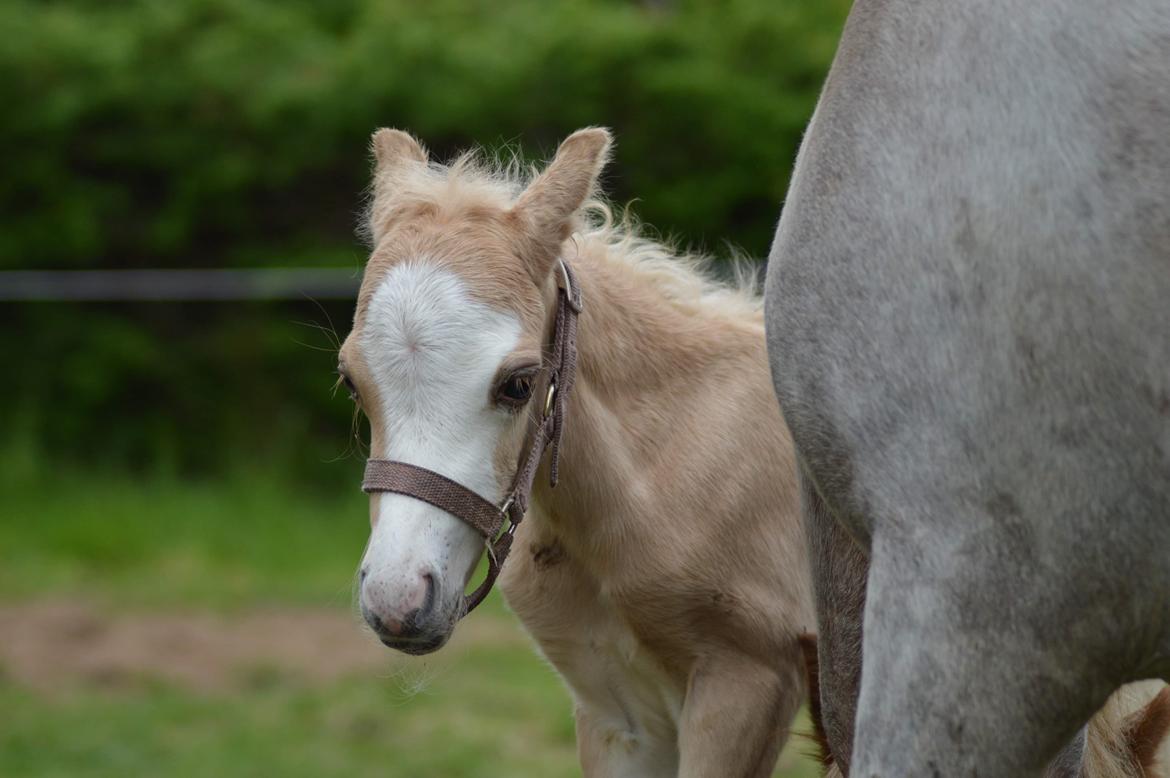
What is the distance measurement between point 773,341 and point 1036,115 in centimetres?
40

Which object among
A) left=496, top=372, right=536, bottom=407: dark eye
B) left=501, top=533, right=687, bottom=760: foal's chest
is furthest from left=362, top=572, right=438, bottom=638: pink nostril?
left=501, top=533, right=687, bottom=760: foal's chest

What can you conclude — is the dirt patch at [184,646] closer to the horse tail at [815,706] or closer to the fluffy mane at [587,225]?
the fluffy mane at [587,225]

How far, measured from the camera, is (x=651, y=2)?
10031mm

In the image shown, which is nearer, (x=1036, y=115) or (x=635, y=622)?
(x=1036, y=115)

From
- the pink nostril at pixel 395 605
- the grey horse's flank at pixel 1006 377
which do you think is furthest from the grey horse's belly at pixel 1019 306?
the pink nostril at pixel 395 605

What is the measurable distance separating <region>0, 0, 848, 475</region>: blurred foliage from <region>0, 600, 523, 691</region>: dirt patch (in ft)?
4.88

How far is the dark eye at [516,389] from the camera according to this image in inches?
97.3

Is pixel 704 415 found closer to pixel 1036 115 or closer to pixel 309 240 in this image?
pixel 1036 115

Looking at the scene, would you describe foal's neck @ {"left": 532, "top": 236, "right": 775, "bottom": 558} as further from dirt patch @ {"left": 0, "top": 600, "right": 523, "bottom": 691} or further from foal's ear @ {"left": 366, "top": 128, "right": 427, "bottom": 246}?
dirt patch @ {"left": 0, "top": 600, "right": 523, "bottom": 691}

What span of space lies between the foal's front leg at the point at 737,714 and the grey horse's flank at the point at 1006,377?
1104 millimetres

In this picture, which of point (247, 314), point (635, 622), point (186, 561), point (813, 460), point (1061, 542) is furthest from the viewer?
point (247, 314)

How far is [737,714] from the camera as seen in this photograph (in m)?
2.77

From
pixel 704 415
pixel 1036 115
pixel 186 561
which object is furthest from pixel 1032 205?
pixel 186 561

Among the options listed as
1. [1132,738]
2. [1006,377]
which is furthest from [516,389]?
[1132,738]
